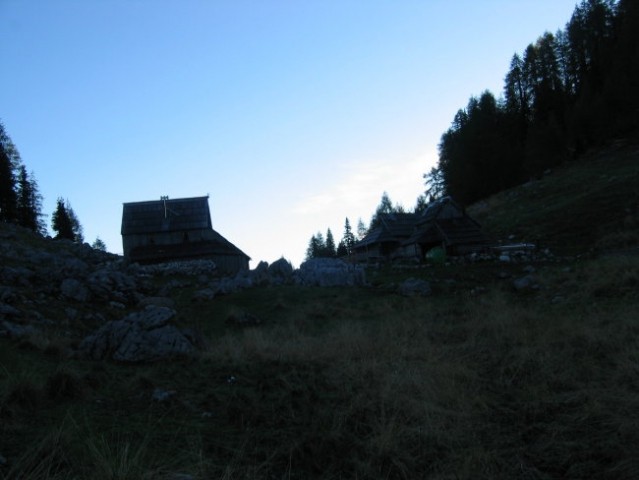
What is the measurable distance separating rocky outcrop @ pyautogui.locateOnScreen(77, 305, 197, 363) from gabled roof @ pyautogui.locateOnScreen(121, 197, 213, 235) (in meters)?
33.1

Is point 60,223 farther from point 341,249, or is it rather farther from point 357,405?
point 357,405

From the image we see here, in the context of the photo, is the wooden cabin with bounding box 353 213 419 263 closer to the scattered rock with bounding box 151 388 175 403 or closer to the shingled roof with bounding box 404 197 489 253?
the shingled roof with bounding box 404 197 489 253

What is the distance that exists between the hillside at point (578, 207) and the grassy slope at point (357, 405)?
2020cm

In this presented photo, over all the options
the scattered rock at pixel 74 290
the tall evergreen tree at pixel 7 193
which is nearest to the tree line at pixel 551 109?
the scattered rock at pixel 74 290

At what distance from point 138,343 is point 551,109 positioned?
71780 mm

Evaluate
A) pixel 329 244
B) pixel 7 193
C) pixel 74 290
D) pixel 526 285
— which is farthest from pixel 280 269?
pixel 329 244

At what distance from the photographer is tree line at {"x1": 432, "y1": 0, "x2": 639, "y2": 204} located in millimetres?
52812

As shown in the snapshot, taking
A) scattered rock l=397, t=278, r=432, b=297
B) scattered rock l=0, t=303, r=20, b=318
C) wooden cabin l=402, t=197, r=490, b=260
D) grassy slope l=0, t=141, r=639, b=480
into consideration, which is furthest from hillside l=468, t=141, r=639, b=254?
scattered rock l=0, t=303, r=20, b=318

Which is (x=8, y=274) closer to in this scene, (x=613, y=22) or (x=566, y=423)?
(x=566, y=423)

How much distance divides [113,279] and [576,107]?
5912 cm

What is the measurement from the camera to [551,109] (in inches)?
2571

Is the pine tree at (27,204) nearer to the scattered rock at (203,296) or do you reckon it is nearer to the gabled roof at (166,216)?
the gabled roof at (166,216)

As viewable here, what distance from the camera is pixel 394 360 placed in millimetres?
8930

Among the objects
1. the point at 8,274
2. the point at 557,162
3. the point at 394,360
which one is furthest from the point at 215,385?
the point at 557,162
